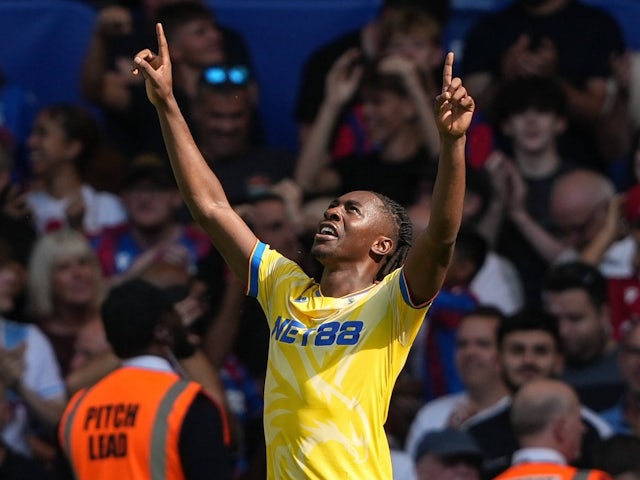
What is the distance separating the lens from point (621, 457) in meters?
6.95

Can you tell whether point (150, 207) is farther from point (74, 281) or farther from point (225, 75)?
point (225, 75)

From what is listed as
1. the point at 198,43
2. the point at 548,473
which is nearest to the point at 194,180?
the point at 548,473

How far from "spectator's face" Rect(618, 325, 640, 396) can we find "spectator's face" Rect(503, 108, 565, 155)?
5.16 ft

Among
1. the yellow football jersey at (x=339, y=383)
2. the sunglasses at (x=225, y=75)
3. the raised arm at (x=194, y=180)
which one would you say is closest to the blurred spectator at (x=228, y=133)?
the sunglasses at (x=225, y=75)

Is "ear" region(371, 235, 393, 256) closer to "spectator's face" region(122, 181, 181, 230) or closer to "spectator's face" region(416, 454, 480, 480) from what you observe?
"spectator's face" region(416, 454, 480, 480)

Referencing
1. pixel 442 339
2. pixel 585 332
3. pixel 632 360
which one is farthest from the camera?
pixel 442 339

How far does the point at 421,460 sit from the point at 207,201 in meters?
2.40

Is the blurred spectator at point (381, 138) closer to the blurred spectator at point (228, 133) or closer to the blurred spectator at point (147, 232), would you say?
the blurred spectator at point (228, 133)

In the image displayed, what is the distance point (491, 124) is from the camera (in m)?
9.50

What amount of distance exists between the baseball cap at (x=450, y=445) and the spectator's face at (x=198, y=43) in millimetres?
3092

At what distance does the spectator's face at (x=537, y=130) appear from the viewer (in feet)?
30.1

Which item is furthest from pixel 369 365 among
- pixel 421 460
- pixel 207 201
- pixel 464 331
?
pixel 464 331

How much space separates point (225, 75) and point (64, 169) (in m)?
1.09

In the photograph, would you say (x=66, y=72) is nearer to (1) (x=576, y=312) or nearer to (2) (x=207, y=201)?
(1) (x=576, y=312)
